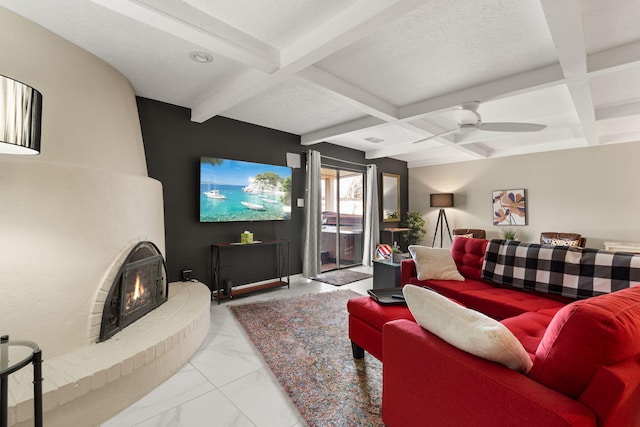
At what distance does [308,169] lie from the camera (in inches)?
195

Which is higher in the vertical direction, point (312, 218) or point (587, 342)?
point (312, 218)

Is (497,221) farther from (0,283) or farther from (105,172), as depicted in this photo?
(0,283)

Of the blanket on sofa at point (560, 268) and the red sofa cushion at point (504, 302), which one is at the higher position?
the blanket on sofa at point (560, 268)

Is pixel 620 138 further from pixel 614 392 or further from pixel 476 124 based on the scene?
pixel 614 392

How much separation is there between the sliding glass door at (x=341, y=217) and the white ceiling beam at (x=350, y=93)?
2.31m

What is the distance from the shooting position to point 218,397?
1.86m

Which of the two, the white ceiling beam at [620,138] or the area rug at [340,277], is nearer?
the white ceiling beam at [620,138]

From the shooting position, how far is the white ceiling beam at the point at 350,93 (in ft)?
8.48

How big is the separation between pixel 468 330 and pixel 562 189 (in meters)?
5.71

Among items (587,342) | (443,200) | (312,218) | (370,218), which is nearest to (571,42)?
(587,342)

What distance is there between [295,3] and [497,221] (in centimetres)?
591

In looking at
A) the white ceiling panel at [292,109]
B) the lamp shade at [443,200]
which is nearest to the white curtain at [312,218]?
the white ceiling panel at [292,109]

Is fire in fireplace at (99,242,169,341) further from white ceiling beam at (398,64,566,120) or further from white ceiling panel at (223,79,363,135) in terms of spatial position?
white ceiling beam at (398,64,566,120)

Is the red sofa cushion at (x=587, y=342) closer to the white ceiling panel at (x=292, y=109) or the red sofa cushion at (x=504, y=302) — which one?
the red sofa cushion at (x=504, y=302)
